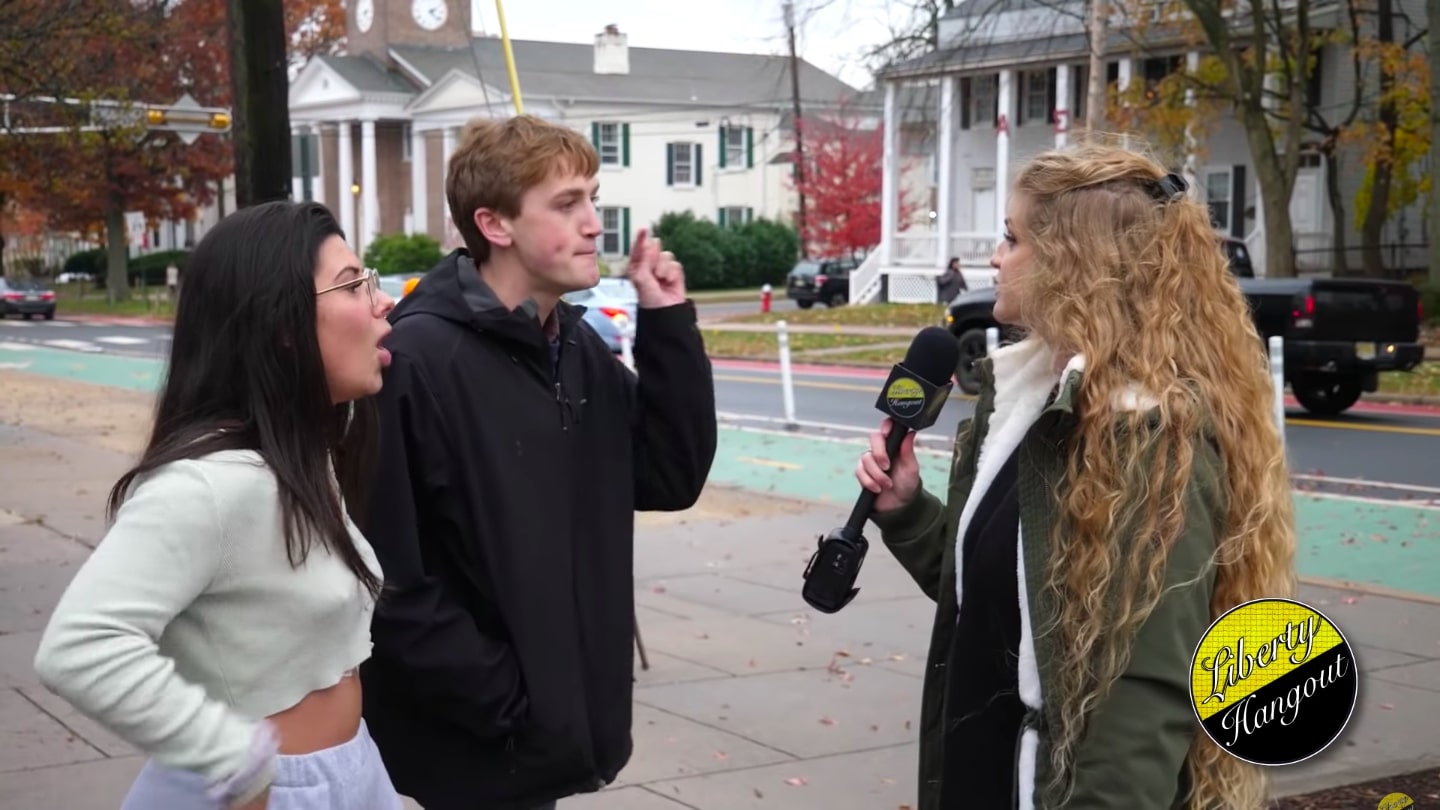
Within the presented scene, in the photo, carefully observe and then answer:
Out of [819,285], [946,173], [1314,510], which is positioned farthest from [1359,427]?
[819,285]

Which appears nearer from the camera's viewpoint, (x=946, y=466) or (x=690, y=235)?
(x=946, y=466)

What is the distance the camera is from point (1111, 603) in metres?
2.31

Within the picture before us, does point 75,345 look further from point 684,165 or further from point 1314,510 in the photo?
point 684,165

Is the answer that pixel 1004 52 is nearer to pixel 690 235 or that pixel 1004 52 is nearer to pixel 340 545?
pixel 690 235

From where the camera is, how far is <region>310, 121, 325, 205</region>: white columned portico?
2534 inches

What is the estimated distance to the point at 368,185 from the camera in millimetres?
60844

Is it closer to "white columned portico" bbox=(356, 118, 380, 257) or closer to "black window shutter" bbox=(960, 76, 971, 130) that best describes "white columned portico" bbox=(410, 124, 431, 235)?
"white columned portico" bbox=(356, 118, 380, 257)

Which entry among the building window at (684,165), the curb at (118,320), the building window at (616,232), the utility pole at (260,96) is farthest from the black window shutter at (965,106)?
the utility pole at (260,96)

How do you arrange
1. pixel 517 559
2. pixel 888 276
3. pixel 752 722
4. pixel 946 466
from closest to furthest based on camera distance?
1. pixel 517 559
2. pixel 752 722
3. pixel 946 466
4. pixel 888 276

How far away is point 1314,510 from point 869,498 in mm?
9106

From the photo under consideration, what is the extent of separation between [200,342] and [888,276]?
40816 mm

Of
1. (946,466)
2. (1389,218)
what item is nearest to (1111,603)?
(946,466)

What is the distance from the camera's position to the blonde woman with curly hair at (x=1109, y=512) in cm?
229

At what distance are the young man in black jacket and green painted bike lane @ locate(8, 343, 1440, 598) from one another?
10.4 ft
